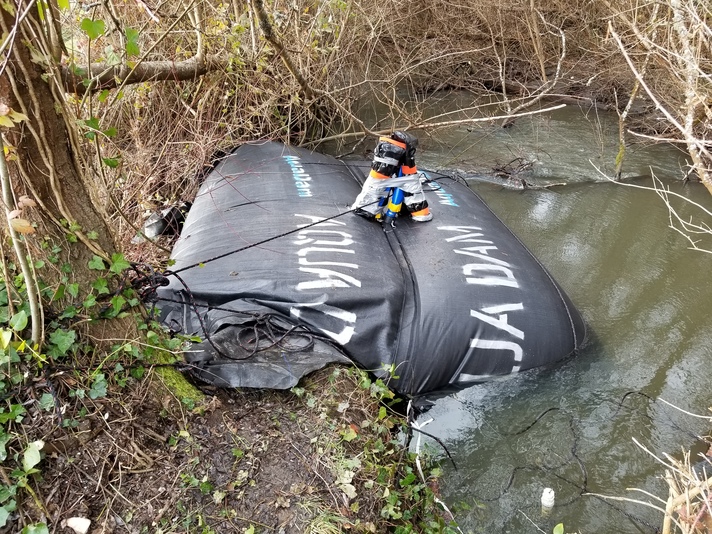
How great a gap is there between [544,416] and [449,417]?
56 cm

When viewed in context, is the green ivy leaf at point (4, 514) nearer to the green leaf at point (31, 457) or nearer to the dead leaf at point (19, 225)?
the green leaf at point (31, 457)

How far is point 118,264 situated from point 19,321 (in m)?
0.35

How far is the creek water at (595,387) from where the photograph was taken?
2.53 meters

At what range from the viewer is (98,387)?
66.0 inches

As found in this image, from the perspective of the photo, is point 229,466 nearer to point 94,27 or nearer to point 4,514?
point 4,514

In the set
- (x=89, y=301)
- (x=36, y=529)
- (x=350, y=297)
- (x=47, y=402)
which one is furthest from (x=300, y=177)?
(x=36, y=529)

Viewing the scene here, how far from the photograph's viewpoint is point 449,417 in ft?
9.30

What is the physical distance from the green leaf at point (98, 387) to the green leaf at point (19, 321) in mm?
286

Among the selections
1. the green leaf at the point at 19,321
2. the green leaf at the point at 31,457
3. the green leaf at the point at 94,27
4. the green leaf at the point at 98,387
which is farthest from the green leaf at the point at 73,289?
the green leaf at the point at 94,27

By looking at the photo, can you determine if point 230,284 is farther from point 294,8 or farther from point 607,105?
point 607,105

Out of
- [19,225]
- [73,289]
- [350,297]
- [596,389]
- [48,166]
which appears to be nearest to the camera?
A: [19,225]

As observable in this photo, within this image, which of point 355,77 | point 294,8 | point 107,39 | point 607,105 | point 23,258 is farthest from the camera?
point 607,105

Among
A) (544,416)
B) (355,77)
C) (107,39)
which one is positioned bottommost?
(544,416)

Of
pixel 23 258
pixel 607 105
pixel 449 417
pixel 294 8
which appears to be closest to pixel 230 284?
pixel 23 258
